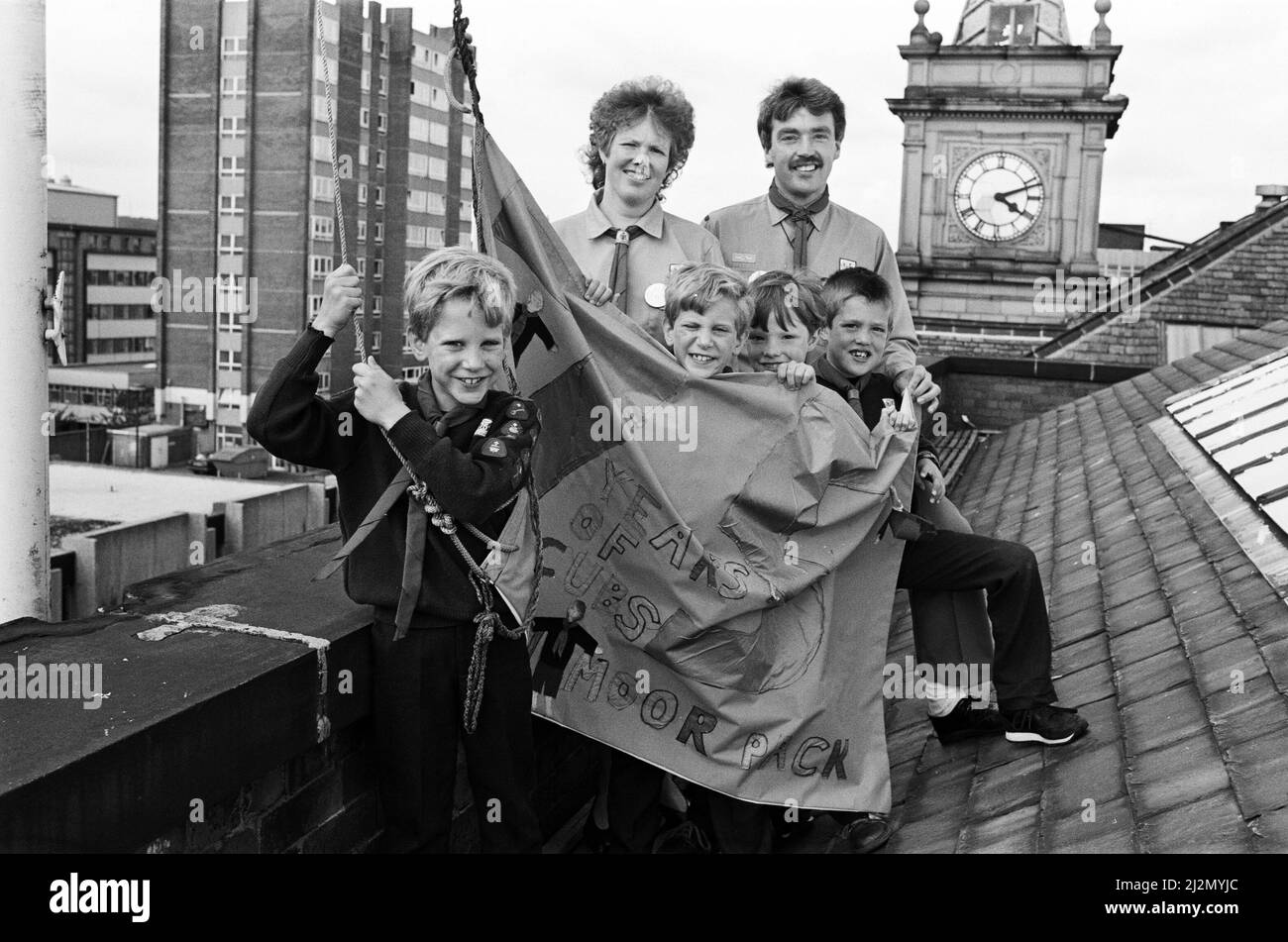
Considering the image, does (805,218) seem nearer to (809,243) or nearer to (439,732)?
(809,243)

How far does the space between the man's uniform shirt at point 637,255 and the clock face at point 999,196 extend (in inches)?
1310

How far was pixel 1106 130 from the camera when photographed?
35.1 m

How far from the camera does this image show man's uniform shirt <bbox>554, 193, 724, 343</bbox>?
4.62 m

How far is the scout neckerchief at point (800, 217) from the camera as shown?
16.8ft

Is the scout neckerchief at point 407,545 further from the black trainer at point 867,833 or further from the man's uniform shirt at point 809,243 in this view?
the man's uniform shirt at point 809,243

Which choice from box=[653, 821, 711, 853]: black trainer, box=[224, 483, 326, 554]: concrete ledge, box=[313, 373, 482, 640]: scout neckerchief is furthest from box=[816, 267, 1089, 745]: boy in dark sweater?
box=[224, 483, 326, 554]: concrete ledge

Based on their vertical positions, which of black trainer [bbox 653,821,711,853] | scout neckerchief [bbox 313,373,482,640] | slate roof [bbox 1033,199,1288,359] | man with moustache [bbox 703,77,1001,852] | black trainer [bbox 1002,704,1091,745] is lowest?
black trainer [bbox 653,821,711,853]

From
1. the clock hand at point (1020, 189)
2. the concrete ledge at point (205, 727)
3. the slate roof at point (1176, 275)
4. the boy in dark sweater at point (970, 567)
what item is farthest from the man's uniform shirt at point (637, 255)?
the clock hand at point (1020, 189)

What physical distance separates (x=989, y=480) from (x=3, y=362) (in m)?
8.87

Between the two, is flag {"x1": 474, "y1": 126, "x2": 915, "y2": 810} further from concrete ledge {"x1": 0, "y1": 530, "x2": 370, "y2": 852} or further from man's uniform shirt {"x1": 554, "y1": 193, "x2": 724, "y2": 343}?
concrete ledge {"x1": 0, "y1": 530, "x2": 370, "y2": 852}

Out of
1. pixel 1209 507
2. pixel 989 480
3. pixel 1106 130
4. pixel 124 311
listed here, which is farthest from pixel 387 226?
pixel 1209 507

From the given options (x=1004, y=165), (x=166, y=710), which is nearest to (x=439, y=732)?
(x=166, y=710)

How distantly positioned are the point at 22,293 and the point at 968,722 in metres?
3.23

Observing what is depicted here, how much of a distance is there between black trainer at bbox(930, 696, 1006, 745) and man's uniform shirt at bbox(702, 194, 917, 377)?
144 cm
